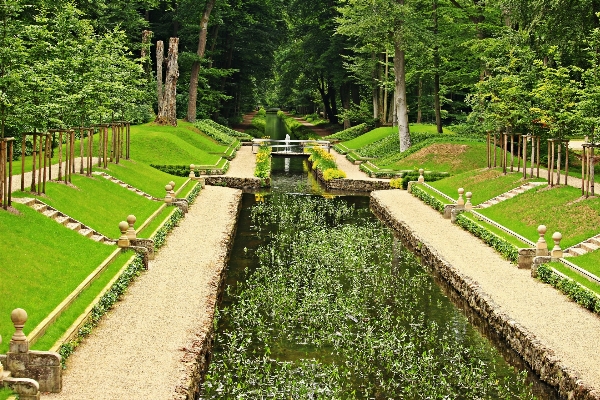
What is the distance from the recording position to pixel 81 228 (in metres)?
25.4

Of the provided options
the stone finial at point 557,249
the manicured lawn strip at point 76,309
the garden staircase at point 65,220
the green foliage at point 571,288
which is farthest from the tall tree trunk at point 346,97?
the manicured lawn strip at point 76,309

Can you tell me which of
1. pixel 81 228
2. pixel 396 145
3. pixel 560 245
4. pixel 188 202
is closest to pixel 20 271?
pixel 81 228

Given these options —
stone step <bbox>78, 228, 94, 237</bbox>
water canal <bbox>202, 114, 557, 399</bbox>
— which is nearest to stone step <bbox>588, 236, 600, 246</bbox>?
water canal <bbox>202, 114, 557, 399</bbox>

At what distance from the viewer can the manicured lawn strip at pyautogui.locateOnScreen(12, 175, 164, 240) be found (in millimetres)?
26500

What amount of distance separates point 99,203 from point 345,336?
13.2 m

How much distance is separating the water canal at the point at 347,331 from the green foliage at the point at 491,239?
238cm

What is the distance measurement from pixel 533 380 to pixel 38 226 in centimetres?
1280

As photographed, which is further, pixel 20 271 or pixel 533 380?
pixel 20 271

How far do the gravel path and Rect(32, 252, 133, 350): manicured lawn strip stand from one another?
1.58 feet

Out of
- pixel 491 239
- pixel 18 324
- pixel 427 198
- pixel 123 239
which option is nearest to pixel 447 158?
pixel 427 198

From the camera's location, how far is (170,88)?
195 feet

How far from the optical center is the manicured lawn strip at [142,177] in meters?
36.7

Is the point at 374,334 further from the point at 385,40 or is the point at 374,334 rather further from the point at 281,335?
the point at 385,40

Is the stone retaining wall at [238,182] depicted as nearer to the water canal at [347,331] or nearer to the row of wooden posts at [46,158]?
the row of wooden posts at [46,158]
